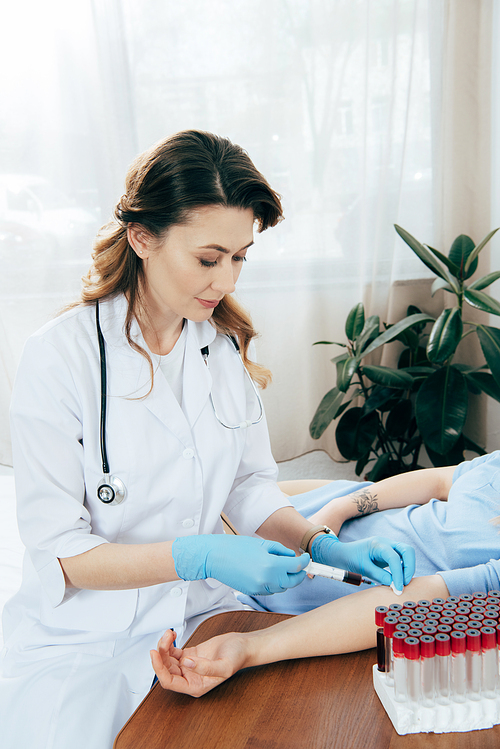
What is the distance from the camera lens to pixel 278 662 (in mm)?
967

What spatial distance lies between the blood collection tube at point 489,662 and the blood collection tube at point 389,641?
128 millimetres

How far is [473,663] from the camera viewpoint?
2.70 ft

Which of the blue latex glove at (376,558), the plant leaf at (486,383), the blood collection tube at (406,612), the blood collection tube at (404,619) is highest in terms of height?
the blood collection tube at (404,619)

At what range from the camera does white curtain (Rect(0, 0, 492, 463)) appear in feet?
7.86

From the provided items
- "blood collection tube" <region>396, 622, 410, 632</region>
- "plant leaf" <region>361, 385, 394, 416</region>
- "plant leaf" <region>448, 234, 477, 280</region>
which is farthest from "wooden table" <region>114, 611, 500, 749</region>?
"plant leaf" <region>448, 234, 477, 280</region>

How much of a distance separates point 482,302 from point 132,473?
1.57 m

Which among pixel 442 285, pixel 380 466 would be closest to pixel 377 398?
pixel 380 466

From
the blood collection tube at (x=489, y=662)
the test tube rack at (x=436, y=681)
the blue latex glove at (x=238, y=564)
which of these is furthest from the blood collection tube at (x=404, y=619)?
the blue latex glove at (x=238, y=564)

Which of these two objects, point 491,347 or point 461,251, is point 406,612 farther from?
point 461,251

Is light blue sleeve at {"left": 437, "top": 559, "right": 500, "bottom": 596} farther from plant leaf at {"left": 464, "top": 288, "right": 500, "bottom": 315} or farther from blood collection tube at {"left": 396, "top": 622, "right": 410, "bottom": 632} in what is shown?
plant leaf at {"left": 464, "top": 288, "right": 500, "bottom": 315}

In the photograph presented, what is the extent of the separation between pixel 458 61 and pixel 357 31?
0.45 metres

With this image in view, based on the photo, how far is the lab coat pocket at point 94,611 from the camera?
107 centimetres

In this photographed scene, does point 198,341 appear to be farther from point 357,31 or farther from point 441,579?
point 357,31

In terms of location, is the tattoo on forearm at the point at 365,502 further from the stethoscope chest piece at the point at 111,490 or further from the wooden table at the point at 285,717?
the stethoscope chest piece at the point at 111,490
